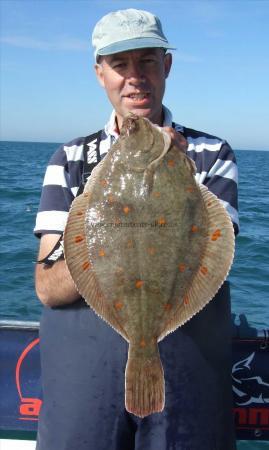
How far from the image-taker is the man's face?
8.46ft

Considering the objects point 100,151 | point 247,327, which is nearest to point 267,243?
point 247,327

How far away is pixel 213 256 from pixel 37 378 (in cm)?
205

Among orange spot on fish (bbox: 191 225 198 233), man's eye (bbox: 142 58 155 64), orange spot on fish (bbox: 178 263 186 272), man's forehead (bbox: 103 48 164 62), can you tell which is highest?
man's forehead (bbox: 103 48 164 62)

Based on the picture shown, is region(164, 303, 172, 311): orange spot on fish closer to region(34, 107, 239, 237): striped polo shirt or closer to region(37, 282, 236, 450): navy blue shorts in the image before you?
region(37, 282, 236, 450): navy blue shorts

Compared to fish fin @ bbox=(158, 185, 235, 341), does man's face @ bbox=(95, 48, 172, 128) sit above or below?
above

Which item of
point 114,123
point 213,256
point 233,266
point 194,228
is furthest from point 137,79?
point 233,266

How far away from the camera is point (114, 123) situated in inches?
110

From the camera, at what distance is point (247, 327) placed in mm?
3520

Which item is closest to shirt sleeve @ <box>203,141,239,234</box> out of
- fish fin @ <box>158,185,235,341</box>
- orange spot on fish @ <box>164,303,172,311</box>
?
fish fin @ <box>158,185,235,341</box>

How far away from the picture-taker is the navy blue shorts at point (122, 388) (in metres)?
2.47

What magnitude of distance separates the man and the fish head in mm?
352

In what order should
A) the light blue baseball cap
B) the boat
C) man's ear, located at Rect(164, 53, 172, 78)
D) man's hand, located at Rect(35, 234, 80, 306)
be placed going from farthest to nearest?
1. the boat
2. man's ear, located at Rect(164, 53, 172, 78)
3. the light blue baseball cap
4. man's hand, located at Rect(35, 234, 80, 306)

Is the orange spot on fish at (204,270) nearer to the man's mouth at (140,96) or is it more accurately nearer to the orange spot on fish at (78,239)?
the orange spot on fish at (78,239)

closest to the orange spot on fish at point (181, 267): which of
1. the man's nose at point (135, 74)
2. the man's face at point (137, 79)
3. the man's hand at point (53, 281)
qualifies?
the man's hand at point (53, 281)
